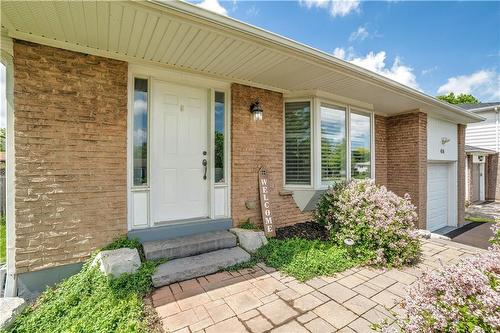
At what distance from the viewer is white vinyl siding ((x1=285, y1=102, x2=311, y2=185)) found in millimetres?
4789

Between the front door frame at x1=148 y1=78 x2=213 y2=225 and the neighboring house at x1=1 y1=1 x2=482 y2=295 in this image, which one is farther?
the front door frame at x1=148 y1=78 x2=213 y2=225

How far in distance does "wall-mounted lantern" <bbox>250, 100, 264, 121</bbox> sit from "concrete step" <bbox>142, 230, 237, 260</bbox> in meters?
2.12

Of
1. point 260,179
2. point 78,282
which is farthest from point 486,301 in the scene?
point 78,282

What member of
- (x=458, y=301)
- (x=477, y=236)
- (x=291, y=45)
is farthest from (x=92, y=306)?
(x=477, y=236)

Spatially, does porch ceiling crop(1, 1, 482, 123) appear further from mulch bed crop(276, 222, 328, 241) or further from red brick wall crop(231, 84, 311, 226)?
mulch bed crop(276, 222, 328, 241)

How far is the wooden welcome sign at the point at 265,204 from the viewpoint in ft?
13.6

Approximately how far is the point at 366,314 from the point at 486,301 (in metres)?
1.27

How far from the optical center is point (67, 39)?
2711mm

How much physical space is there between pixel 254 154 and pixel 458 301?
3.34 metres

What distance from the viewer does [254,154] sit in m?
4.28

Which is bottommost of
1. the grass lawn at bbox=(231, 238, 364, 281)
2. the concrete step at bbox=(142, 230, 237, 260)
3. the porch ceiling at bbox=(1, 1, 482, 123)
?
the grass lawn at bbox=(231, 238, 364, 281)

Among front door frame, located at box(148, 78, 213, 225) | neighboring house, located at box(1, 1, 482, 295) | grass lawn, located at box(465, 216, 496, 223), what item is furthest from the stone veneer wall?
grass lawn, located at box(465, 216, 496, 223)

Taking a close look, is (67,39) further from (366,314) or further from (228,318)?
(366,314)

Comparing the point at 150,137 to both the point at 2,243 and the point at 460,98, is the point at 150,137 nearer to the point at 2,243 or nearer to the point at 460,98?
the point at 2,243
